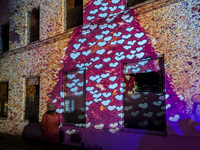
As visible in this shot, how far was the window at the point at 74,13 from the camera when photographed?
22.1 ft

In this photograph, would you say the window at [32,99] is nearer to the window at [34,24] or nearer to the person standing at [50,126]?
the window at [34,24]

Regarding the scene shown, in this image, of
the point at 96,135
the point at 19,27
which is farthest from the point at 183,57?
the point at 19,27

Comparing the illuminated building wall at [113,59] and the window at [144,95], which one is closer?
the illuminated building wall at [113,59]

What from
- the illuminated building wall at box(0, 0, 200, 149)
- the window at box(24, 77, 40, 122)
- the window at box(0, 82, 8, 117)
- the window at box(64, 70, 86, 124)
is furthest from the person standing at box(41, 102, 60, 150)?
the window at box(0, 82, 8, 117)

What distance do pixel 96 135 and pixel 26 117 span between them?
13.5 feet

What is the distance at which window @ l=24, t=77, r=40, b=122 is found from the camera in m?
7.66

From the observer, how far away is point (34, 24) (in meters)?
8.39

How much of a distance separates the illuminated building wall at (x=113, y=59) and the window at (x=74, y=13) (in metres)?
0.25

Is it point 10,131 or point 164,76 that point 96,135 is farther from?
point 10,131

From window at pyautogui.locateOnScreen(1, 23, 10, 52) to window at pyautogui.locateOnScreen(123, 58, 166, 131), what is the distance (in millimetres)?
7721

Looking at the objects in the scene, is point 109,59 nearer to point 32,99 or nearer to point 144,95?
point 144,95

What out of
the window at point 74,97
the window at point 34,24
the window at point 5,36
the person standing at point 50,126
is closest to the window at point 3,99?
the window at point 5,36

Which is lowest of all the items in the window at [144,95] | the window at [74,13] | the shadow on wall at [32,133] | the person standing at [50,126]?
the shadow on wall at [32,133]

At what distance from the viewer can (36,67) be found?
7652 millimetres
